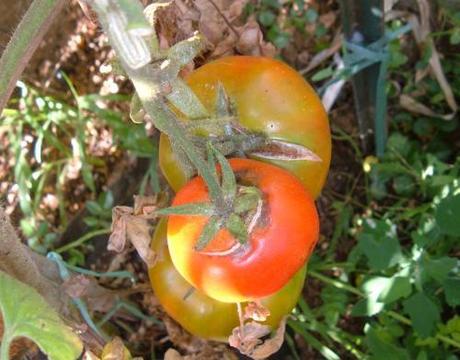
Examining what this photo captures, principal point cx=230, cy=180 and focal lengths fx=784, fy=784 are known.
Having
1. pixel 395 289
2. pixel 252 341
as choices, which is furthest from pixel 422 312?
pixel 252 341

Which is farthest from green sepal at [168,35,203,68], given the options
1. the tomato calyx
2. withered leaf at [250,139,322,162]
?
withered leaf at [250,139,322,162]

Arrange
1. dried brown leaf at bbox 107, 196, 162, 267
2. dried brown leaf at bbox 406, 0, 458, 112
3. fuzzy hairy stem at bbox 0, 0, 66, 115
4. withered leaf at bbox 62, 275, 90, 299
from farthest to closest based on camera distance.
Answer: dried brown leaf at bbox 406, 0, 458, 112, withered leaf at bbox 62, 275, 90, 299, dried brown leaf at bbox 107, 196, 162, 267, fuzzy hairy stem at bbox 0, 0, 66, 115

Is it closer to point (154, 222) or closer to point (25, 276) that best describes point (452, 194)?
point (154, 222)

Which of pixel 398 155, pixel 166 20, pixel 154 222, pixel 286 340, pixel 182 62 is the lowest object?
pixel 286 340

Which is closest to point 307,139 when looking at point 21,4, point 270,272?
point 270,272

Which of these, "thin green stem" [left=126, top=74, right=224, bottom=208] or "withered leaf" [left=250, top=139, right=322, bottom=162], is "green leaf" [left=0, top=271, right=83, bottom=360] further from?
"withered leaf" [left=250, top=139, right=322, bottom=162]

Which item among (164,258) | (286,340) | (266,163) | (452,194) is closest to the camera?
(266,163)

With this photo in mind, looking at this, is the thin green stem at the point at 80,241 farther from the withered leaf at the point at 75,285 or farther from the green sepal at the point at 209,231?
the green sepal at the point at 209,231
